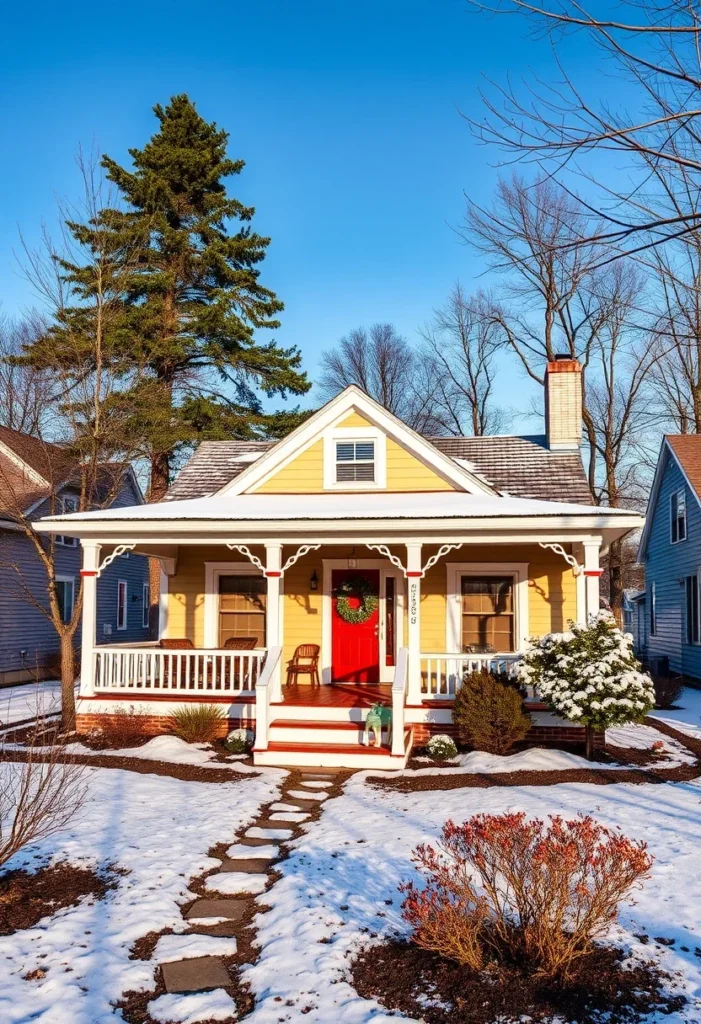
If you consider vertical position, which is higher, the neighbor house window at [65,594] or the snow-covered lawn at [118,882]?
the neighbor house window at [65,594]

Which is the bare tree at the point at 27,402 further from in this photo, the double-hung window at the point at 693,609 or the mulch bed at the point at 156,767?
the double-hung window at the point at 693,609

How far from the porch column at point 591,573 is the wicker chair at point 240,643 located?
217 inches

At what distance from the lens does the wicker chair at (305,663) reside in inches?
539

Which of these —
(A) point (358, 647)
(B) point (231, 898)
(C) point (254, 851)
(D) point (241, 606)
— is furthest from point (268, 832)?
A: (D) point (241, 606)

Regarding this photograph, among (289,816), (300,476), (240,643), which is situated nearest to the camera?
(289,816)

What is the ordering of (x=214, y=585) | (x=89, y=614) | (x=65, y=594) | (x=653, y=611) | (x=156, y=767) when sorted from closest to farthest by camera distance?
(x=156, y=767)
(x=89, y=614)
(x=214, y=585)
(x=65, y=594)
(x=653, y=611)

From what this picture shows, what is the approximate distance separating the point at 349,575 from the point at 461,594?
2.02m

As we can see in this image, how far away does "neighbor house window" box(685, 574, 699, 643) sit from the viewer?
1997 centimetres

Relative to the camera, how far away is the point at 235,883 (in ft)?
20.1

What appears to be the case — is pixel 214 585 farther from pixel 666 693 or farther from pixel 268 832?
pixel 666 693

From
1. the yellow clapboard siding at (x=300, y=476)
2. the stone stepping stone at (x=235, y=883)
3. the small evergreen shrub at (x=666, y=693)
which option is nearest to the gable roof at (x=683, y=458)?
the small evergreen shrub at (x=666, y=693)

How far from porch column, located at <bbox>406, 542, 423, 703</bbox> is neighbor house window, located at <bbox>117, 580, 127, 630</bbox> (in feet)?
56.5

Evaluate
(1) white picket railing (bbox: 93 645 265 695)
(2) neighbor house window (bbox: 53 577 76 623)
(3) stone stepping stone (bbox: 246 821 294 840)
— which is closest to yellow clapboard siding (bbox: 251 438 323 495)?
(1) white picket railing (bbox: 93 645 265 695)

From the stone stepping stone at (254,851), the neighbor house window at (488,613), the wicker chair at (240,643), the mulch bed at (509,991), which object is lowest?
the stone stepping stone at (254,851)
